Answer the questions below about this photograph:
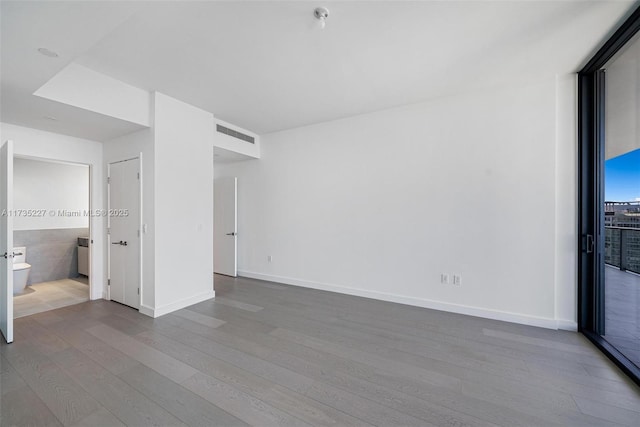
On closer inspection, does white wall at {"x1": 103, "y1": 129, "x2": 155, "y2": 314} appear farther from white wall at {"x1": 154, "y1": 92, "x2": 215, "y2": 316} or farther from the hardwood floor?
Answer: the hardwood floor

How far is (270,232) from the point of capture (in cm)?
505

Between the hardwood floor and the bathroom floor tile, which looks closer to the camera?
the hardwood floor

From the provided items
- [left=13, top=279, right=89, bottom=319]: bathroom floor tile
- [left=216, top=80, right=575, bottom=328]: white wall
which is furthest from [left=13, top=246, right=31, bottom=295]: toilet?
[left=216, top=80, right=575, bottom=328]: white wall

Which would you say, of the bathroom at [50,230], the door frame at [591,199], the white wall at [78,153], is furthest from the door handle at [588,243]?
the bathroom at [50,230]

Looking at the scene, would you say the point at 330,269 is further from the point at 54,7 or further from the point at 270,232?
the point at 54,7

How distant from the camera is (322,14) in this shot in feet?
6.56

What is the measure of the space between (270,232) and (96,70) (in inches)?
130

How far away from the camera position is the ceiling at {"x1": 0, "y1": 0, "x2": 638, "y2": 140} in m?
1.91

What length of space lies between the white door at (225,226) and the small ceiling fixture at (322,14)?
3.73m

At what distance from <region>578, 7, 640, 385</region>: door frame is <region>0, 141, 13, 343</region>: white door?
5.91 meters

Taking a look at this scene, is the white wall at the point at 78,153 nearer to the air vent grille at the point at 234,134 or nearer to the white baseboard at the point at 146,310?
the white baseboard at the point at 146,310

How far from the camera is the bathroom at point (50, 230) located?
442 centimetres

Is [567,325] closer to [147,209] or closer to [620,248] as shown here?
[620,248]

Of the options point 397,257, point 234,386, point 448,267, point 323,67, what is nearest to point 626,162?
point 448,267
